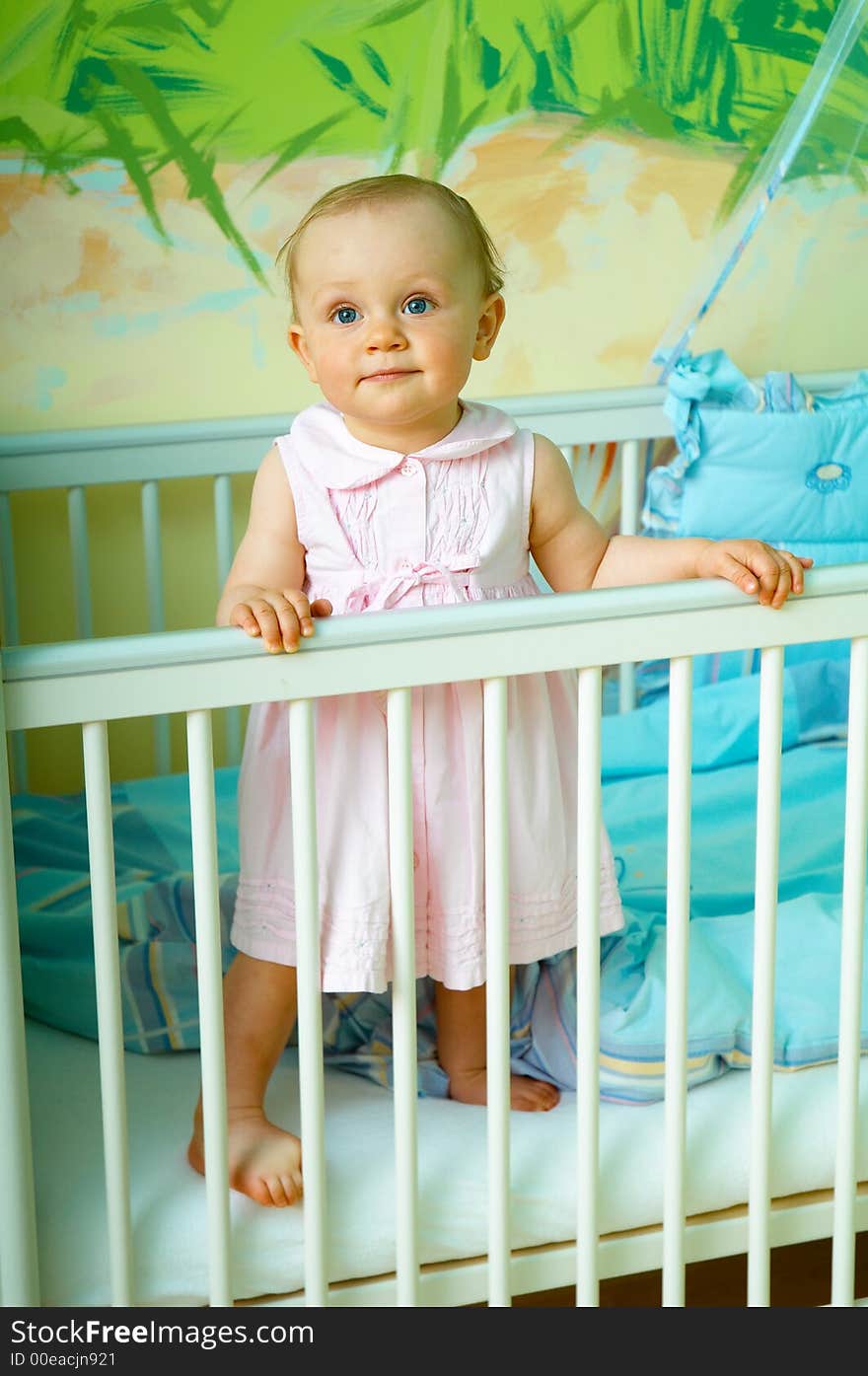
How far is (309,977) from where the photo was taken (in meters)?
1.04

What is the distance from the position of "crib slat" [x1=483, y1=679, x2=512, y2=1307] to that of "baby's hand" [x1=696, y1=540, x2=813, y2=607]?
0.58ft

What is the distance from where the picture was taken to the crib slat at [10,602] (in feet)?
5.83

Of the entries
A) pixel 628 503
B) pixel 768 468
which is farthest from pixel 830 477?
pixel 628 503

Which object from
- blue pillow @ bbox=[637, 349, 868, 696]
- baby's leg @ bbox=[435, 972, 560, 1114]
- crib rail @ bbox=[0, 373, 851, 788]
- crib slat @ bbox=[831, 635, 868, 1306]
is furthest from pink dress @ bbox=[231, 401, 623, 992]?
blue pillow @ bbox=[637, 349, 868, 696]

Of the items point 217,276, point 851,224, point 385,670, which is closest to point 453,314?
point 385,670

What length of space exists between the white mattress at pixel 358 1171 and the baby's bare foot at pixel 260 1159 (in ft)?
0.04

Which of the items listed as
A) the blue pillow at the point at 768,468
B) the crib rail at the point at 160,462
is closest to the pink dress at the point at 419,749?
the crib rail at the point at 160,462

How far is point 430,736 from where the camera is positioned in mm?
1191

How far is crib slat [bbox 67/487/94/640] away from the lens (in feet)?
5.89

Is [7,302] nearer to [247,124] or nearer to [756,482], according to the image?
[247,124]

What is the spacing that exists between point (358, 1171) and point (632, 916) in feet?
1.19

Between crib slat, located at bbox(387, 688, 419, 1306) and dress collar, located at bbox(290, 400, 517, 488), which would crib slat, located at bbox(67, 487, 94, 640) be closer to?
dress collar, located at bbox(290, 400, 517, 488)

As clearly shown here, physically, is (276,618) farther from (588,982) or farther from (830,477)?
(830,477)

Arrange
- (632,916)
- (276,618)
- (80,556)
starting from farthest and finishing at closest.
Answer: (80,556) < (632,916) < (276,618)
